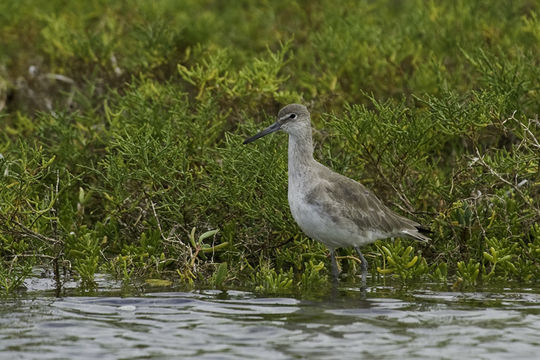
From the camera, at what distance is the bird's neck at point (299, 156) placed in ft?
28.9

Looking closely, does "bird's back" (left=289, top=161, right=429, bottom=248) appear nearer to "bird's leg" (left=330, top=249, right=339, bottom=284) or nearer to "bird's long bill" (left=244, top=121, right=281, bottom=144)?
"bird's leg" (left=330, top=249, right=339, bottom=284)

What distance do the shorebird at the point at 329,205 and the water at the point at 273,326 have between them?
2.04 feet

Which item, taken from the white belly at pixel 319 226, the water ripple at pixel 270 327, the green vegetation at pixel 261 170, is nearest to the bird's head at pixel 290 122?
the green vegetation at pixel 261 170

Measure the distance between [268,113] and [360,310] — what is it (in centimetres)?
381

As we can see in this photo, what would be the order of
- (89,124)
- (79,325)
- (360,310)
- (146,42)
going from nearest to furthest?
(79,325), (360,310), (89,124), (146,42)

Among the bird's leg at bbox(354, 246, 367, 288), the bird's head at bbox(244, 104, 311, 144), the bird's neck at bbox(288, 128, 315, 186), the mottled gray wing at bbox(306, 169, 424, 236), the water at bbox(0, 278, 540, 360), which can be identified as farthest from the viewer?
the bird's head at bbox(244, 104, 311, 144)

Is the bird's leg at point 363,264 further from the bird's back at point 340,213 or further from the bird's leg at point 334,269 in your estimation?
the bird's leg at point 334,269

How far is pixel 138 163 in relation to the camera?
917cm

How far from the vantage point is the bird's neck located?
8.82 m

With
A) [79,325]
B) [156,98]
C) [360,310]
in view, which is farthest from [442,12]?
[79,325]

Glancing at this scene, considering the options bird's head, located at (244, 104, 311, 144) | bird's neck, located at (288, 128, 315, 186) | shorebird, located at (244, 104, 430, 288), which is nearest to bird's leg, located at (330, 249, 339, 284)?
shorebird, located at (244, 104, 430, 288)

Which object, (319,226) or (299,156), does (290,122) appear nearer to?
(299,156)

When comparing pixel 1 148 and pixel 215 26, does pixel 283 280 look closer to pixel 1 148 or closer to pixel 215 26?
pixel 1 148

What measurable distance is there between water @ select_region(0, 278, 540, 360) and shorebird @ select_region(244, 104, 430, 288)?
0.62 meters
